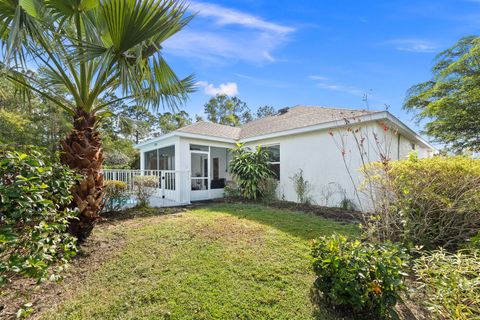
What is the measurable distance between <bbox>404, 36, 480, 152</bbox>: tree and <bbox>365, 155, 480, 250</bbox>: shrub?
1092 centimetres

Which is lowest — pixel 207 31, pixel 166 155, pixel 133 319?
pixel 133 319

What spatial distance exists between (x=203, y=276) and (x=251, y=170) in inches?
250

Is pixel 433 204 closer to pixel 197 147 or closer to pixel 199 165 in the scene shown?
pixel 197 147

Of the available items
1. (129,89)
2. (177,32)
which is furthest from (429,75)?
(129,89)

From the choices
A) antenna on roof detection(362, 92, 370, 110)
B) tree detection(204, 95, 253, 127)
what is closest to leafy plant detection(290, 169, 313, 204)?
antenna on roof detection(362, 92, 370, 110)

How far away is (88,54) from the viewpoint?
318cm

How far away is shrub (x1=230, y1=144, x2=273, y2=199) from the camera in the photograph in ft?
30.1

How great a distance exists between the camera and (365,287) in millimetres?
2238

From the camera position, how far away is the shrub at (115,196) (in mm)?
6484

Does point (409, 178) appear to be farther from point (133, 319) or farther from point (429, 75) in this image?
point (429, 75)

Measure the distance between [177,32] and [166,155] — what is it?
9.77 m

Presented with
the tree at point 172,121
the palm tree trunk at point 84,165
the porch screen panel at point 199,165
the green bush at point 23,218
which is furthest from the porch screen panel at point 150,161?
the tree at point 172,121

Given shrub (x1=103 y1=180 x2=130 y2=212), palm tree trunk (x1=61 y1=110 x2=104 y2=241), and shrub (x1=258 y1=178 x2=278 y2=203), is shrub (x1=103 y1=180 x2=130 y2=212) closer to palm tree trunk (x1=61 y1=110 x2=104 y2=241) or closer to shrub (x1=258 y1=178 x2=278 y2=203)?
palm tree trunk (x1=61 y1=110 x2=104 y2=241)

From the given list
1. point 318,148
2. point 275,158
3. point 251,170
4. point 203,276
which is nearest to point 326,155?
point 318,148
